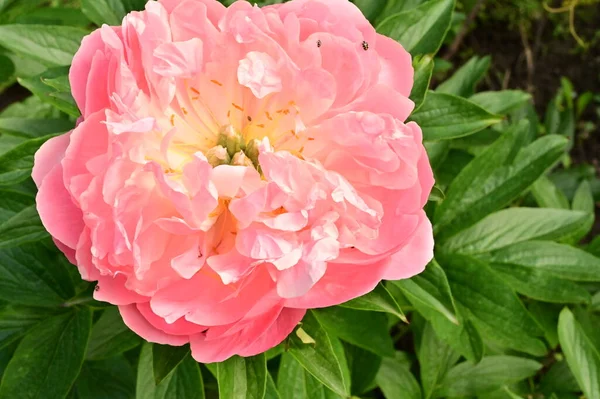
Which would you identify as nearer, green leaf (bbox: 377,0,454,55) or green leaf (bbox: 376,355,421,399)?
green leaf (bbox: 377,0,454,55)

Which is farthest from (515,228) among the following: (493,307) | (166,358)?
(166,358)

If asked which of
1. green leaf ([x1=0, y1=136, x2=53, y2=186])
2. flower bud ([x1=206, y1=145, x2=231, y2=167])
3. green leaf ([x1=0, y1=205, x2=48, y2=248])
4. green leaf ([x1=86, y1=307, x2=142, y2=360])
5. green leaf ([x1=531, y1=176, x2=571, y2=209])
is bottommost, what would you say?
green leaf ([x1=86, y1=307, x2=142, y2=360])

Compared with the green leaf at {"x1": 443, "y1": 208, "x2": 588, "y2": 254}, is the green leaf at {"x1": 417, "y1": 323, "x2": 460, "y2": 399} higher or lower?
lower

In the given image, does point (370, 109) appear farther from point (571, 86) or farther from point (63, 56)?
point (571, 86)

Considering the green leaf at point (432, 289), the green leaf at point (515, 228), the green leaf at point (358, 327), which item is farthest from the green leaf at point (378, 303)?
the green leaf at point (515, 228)

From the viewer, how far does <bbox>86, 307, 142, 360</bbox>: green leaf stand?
966 mm

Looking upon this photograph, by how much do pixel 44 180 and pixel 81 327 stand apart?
0.35m

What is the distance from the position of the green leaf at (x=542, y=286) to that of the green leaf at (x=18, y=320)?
80 cm

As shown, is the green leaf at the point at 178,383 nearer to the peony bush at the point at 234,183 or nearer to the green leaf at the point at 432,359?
the peony bush at the point at 234,183

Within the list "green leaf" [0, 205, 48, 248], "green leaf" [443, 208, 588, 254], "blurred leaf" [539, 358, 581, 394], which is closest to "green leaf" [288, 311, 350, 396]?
"green leaf" [0, 205, 48, 248]

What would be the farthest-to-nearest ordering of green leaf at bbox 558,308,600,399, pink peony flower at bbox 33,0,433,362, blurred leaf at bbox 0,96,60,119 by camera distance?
blurred leaf at bbox 0,96,60,119
green leaf at bbox 558,308,600,399
pink peony flower at bbox 33,0,433,362

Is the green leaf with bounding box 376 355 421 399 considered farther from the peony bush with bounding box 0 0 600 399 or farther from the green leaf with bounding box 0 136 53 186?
the green leaf with bounding box 0 136 53 186

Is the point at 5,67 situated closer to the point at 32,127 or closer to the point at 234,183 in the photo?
the point at 32,127

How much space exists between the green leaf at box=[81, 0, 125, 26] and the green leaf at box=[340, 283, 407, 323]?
0.58 m
